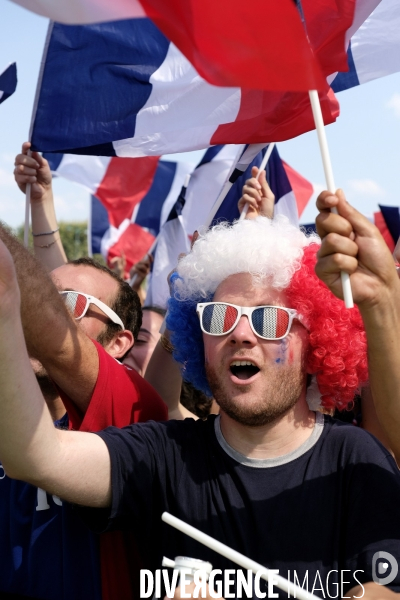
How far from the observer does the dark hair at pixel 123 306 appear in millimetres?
3256

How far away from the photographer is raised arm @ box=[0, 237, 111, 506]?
1.94m

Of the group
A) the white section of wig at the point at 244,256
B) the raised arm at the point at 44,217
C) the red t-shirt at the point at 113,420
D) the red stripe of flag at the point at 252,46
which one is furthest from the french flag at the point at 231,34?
the raised arm at the point at 44,217

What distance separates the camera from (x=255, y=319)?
8.30 feet

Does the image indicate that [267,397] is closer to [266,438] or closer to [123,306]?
[266,438]

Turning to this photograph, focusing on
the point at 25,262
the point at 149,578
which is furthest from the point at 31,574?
the point at 25,262

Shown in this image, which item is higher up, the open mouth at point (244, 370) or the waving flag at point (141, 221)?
the waving flag at point (141, 221)

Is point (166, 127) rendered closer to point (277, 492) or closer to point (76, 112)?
point (76, 112)

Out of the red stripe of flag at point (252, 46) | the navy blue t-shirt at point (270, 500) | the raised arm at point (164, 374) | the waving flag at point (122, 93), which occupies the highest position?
the waving flag at point (122, 93)

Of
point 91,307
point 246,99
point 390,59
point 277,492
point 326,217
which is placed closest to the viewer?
point 326,217

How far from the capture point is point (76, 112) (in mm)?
3617

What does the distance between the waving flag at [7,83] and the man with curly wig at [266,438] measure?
2156mm

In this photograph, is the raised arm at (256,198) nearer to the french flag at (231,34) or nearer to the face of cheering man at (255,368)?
the face of cheering man at (255,368)

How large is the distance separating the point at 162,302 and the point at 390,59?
3.06 meters

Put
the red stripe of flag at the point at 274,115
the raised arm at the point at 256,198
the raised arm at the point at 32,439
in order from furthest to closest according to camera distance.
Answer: the raised arm at the point at 256,198 → the red stripe of flag at the point at 274,115 → the raised arm at the point at 32,439
